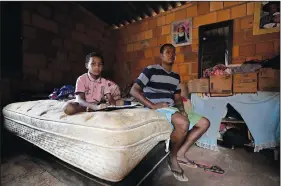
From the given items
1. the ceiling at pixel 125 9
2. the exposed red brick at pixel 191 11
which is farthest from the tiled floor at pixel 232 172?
the ceiling at pixel 125 9

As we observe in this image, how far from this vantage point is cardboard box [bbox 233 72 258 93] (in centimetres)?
197

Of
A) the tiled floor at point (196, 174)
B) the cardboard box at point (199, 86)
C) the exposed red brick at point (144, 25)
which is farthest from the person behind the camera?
the exposed red brick at point (144, 25)

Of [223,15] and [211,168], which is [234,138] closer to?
[211,168]

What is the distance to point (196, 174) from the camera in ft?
4.58

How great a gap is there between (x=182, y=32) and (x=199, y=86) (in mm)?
1411

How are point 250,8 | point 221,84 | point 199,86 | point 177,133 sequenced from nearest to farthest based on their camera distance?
point 177,133 → point 221,84 → point 199,86 → point 250,8

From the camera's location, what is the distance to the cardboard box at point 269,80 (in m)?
1.90

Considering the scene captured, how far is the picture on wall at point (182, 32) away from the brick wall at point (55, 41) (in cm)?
182

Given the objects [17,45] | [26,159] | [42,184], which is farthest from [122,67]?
[42,184]

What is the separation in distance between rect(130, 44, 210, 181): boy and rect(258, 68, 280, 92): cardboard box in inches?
38.3

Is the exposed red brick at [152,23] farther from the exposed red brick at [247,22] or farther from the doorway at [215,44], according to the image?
the exposed red brick at [247,22]

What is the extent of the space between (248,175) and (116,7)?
3545 mm

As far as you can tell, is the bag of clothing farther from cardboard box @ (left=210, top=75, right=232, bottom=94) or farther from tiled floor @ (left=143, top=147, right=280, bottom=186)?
cardboard box @ (left=210, top=75, right=232, bottom=94)

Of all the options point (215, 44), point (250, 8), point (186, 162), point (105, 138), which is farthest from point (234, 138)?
point (250, 8)
